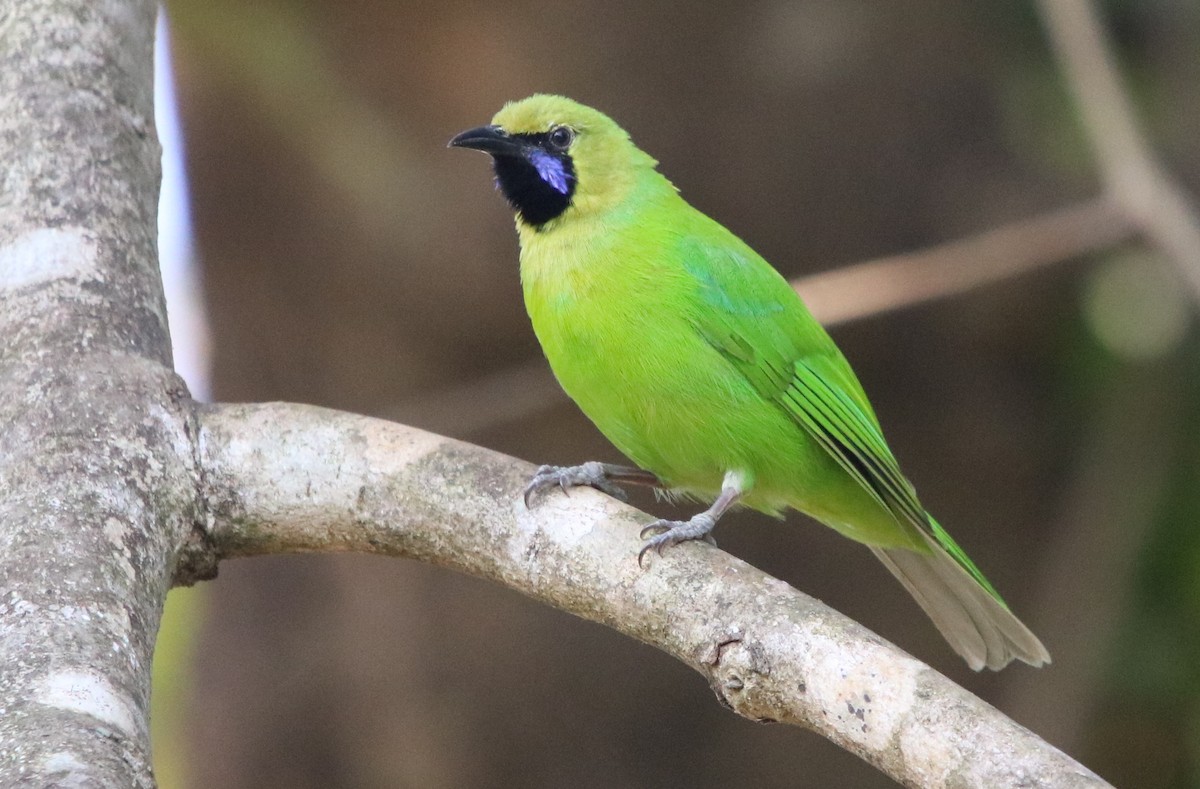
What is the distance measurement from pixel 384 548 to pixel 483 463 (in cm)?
27

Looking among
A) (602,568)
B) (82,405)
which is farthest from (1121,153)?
(82,405)

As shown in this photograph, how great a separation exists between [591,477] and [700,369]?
18.1 inches

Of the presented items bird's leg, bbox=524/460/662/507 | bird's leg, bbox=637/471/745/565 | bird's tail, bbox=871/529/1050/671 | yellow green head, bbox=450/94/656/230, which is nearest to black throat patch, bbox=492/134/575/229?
yellow green head, bbox=450/94/656/230

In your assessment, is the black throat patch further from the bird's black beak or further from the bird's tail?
the bird's tail

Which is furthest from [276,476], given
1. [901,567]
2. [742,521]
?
[742,521]

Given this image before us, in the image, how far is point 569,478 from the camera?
9.37 feet

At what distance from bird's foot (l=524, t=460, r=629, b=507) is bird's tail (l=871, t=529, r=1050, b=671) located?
37.2 inches

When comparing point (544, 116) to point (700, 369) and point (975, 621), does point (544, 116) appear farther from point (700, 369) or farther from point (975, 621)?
point (975, 621)

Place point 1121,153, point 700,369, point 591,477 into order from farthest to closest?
point 1121,153 → point 700,369 → point 591,477

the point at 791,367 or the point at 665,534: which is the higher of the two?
the point at 791,367

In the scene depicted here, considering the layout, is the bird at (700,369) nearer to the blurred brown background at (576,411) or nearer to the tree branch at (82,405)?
the tree branch at (82,405)

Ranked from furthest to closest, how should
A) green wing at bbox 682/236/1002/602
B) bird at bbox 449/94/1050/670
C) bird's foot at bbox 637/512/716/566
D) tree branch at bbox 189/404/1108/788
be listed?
green wing at bbox 682/236/1002/602 < bird at bbox 449/94/1050/670 < bird's foot at bbox 637/512/716/566 < tree branch at bbox 189/404/1108/788

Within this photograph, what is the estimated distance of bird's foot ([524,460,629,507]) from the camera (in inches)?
103

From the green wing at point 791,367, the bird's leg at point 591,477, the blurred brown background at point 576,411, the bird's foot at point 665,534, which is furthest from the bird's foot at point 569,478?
the blurred brown background at point 576,411
